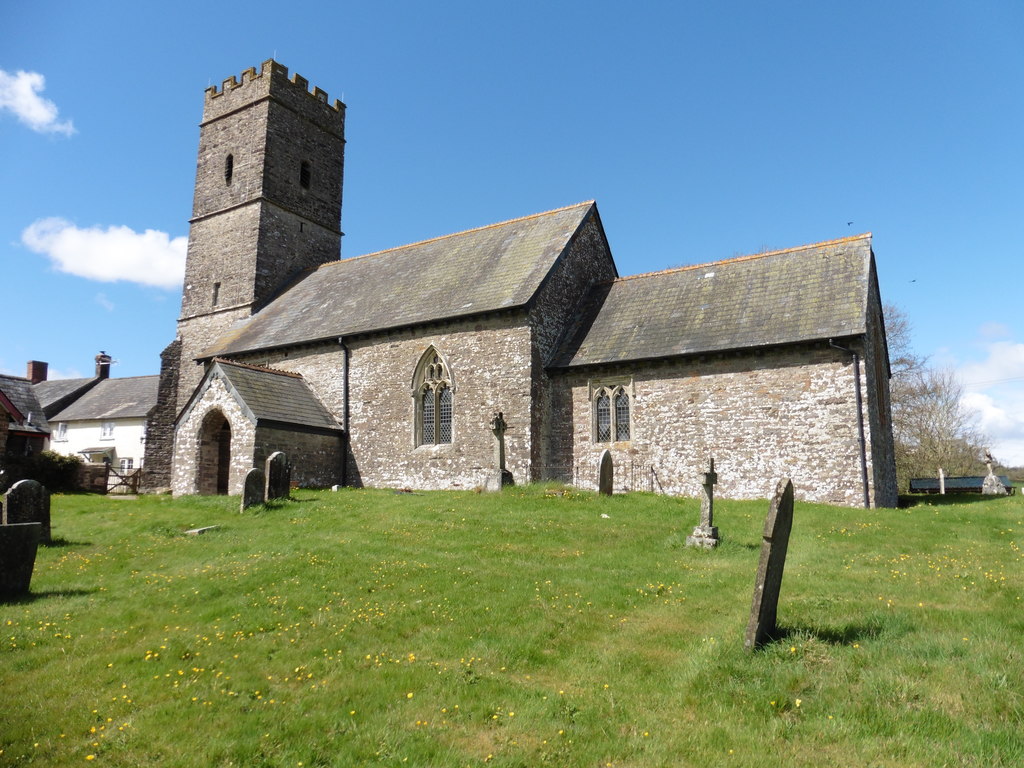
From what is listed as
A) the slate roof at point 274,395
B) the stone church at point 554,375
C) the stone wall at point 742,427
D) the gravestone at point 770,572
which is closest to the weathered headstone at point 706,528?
the gravestone at point 770,572

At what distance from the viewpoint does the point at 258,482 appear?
53.7ft

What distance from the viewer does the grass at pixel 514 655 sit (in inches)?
198

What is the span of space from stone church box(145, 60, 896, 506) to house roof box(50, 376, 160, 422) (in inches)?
480

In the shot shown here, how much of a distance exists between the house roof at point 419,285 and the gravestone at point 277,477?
649 cm

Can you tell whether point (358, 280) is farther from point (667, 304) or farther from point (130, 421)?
point (130, 421)

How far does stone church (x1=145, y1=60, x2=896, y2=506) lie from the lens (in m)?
17.5

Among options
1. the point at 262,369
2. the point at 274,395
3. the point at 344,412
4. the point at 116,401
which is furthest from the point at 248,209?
the point at 116,401

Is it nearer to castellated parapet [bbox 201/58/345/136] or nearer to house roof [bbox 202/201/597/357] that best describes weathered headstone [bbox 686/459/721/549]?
house roof [bbox 202/201/597/357]

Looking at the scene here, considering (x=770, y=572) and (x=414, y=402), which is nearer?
(x=770, y=572)

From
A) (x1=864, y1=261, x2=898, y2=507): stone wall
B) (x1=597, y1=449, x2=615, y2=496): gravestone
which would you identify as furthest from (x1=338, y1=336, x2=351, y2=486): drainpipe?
(x1=864, y1=261, x2=898, y2=507): stone wall

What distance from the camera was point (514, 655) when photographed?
677 centimetres

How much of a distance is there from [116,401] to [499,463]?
32292 mm

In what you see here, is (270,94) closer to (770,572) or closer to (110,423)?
(110,423)

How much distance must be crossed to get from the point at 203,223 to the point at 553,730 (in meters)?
31.3
